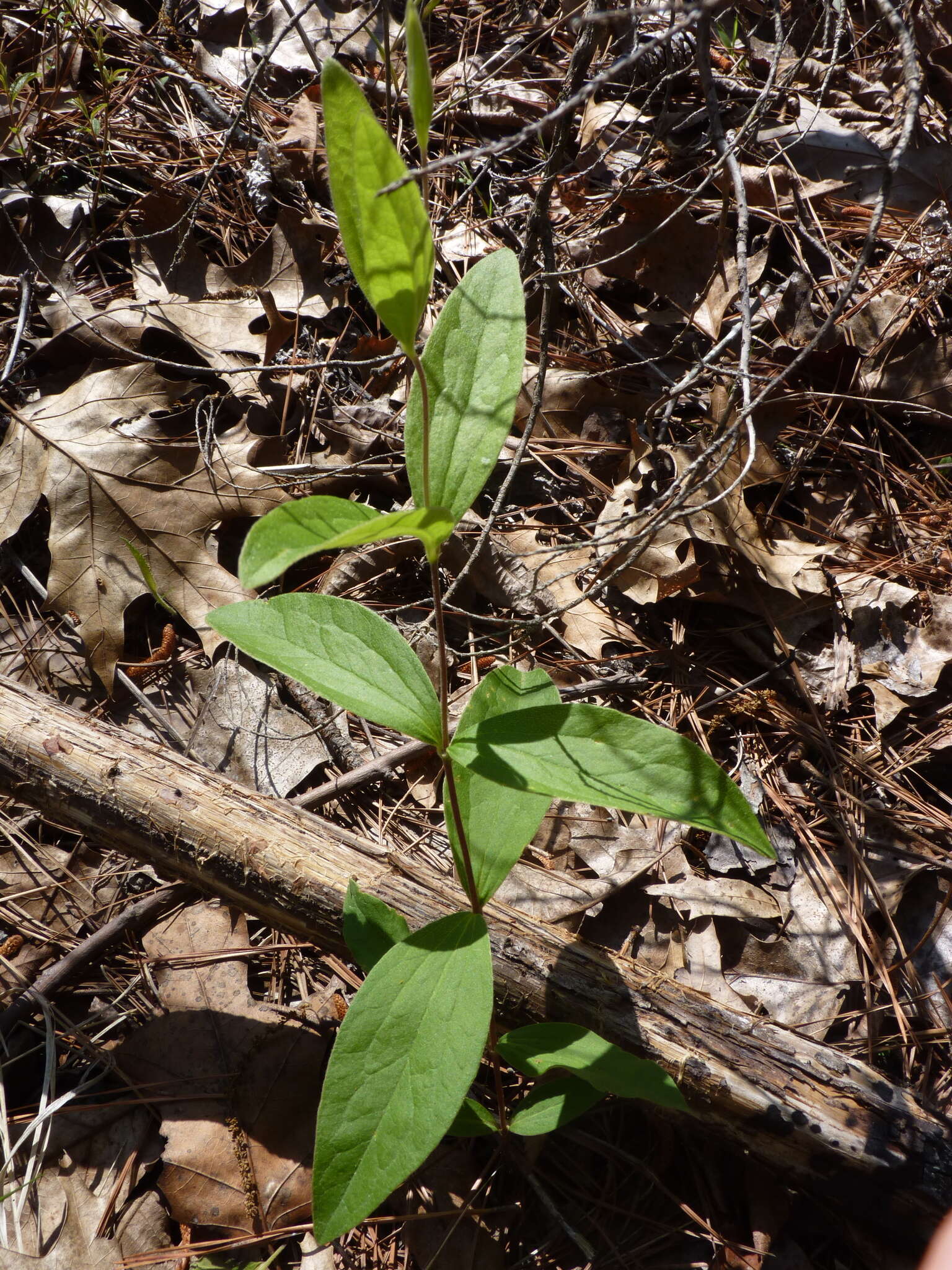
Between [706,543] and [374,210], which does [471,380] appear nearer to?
[374,210]

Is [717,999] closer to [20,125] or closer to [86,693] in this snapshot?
[86,693]

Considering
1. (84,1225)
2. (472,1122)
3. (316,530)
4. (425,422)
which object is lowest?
(84,1225)

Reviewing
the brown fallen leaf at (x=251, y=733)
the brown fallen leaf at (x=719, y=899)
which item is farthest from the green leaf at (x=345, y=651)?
the brown fallen leaf at (x=719, y=899)

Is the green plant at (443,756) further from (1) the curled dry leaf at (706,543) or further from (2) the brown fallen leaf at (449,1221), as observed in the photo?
(1) the curled dry leaf at (706,543)

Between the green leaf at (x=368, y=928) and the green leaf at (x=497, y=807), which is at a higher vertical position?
the green leaf at (x=497, y=807)

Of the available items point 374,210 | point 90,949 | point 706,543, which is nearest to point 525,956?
point 90,949

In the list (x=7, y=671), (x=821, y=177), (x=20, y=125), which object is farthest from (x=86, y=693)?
(x=821, y=177)

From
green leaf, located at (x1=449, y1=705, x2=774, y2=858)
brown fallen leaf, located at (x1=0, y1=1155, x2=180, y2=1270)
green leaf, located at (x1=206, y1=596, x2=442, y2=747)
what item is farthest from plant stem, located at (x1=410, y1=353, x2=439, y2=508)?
brown fallen leaf, located at (x1=0, y1=1155, x2=180, y2=1270)
